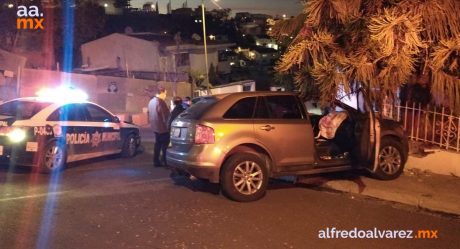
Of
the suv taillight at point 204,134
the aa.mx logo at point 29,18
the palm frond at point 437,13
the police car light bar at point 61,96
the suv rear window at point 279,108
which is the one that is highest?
the aa.mx logo at point 29,18

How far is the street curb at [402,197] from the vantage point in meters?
7.25

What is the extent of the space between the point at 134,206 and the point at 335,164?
3352 millimetres

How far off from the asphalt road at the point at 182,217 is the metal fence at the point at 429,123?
2.54m

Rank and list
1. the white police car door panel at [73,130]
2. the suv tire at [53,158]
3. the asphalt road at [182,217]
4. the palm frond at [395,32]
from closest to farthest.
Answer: the asphalt road at [182,217], the palm frond at [395,32], the suv tire at [53,158], the white police car door panel at [73,130]

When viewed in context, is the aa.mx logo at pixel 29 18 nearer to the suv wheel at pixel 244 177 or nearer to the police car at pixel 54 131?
the police car at pixel 54 131

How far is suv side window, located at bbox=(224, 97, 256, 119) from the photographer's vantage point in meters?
7.79

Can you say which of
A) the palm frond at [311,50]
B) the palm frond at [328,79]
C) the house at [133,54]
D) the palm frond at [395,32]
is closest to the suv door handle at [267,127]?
the palm frond at [328,79]

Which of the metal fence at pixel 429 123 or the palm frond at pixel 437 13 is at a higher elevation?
the palm frond at pixel 437 13

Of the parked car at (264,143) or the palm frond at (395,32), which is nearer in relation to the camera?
the parked car at (264,143)

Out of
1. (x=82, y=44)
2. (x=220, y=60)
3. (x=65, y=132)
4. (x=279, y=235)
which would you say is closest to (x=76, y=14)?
(x=82, y=44)

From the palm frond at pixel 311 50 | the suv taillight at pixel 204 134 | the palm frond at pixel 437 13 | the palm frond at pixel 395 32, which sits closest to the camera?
the suv taillight at pixel 204 134

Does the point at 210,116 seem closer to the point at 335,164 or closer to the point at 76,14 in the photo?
the point at 335,164

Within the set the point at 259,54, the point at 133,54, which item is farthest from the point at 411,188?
the point at 259,54

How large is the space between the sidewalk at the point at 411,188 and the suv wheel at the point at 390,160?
0.13 m
